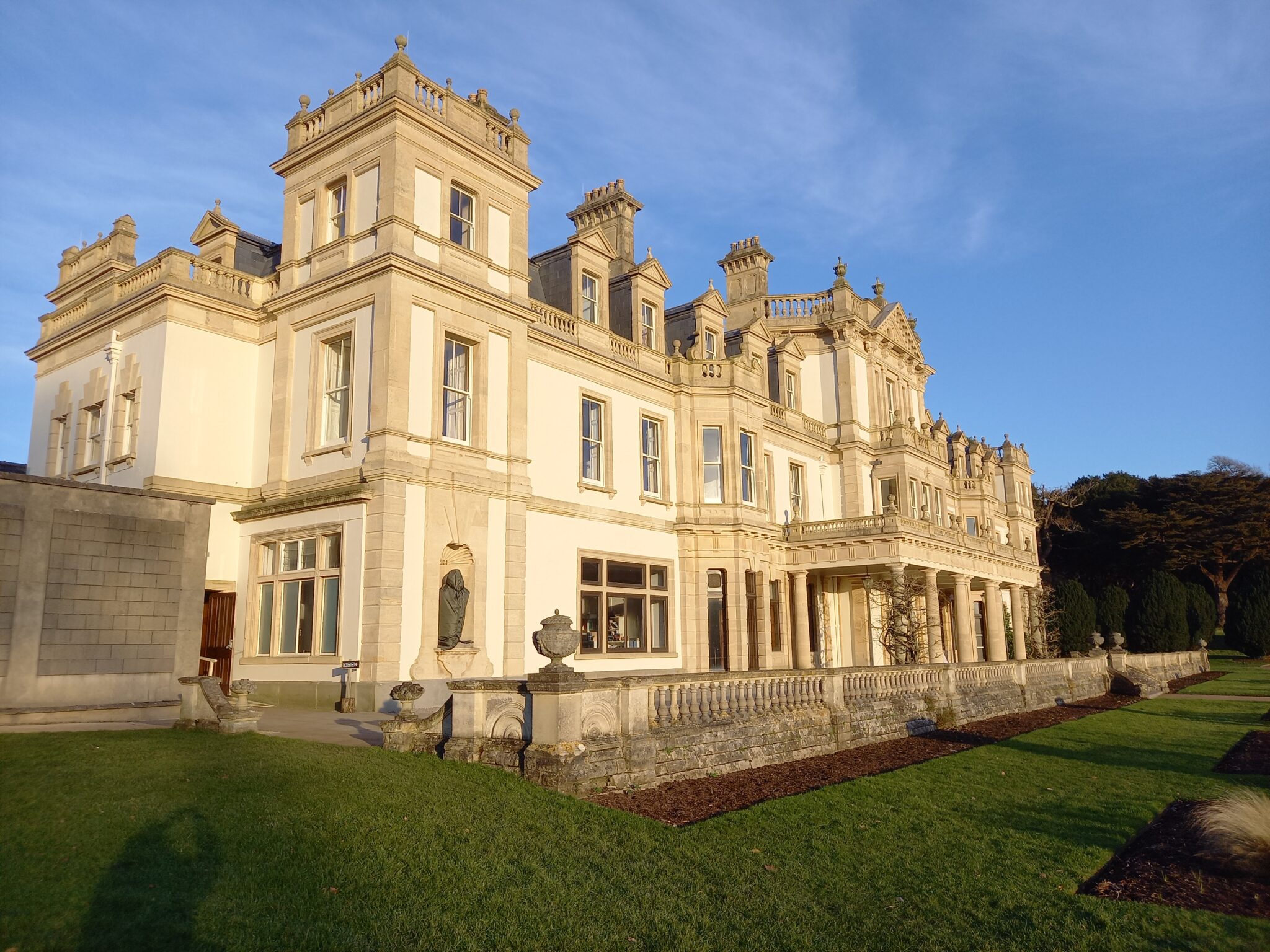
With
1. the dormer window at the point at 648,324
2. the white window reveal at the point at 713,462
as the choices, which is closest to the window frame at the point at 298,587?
the dormer window at the point at 648,324

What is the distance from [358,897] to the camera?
6.28 meters

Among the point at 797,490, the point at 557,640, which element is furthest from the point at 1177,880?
the point at 797,490

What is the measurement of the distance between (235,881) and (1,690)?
9.11 m

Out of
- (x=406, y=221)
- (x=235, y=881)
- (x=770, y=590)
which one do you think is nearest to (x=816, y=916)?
(x=235, y=881)

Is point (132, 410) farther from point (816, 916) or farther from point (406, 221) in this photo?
point (816, 916)

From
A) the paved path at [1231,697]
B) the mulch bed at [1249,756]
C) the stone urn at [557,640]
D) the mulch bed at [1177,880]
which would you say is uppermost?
the stone urn at [557,640]

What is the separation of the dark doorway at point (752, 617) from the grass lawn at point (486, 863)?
1621 cm

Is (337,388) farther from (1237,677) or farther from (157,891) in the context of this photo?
(1237,677)

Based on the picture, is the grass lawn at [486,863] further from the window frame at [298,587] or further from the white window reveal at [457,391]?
the white window reveal at [457,391]

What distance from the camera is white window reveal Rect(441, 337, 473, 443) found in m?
19.5

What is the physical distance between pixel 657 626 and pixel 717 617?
2483 millimetres

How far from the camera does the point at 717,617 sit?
1040 inches

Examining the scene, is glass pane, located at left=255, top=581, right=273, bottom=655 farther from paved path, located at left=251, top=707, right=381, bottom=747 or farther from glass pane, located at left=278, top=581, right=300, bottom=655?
paved path, located at left=251, top=707, right=381, bottom=747

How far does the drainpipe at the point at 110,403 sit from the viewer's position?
65.9ft
